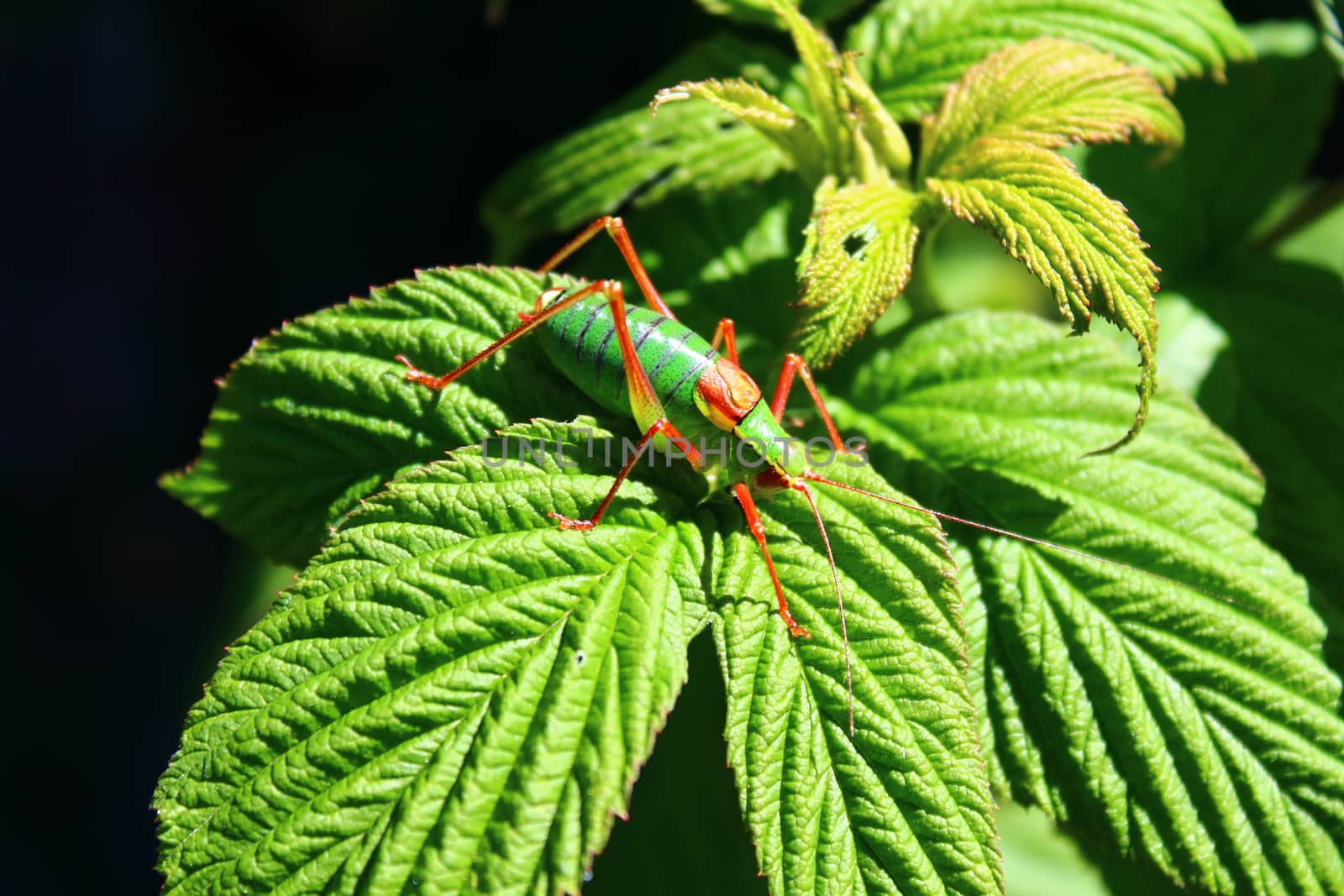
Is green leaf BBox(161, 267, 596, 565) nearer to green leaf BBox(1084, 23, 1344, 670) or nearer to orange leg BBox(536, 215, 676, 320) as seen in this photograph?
orange leg BBox(536, 215, 676, 320)

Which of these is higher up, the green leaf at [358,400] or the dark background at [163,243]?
the dark background at [163,243]

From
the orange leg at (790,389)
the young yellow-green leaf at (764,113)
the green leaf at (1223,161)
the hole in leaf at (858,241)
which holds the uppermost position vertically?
the green leaf at (1223,161)

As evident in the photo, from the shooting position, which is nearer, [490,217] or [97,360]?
[490,217]

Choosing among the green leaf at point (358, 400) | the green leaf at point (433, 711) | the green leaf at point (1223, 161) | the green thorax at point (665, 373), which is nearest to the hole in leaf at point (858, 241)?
the green thorax at point (665, 373)

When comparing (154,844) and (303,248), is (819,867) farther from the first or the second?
(303,248)

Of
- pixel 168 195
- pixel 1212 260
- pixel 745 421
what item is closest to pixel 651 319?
pixel 745 421

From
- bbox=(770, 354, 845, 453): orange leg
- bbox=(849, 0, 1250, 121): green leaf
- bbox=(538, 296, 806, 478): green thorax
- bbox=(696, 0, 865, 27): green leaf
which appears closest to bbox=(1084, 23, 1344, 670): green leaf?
bbox=(849, 0, 1250, 121): green leaf

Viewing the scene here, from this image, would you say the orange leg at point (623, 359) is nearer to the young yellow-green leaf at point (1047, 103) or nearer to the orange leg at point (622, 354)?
the orange leg at point (622, 354)
